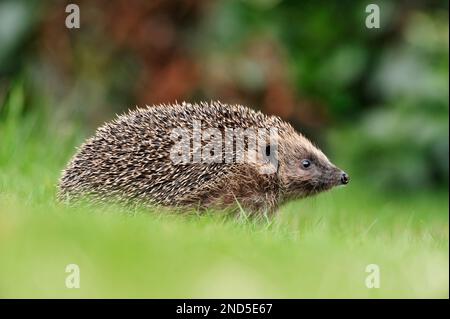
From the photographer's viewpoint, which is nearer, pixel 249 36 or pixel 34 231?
pixel 34 231

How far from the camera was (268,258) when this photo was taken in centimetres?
565

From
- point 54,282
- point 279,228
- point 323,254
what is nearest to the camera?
point 54,282

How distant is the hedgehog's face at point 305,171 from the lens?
24.8 feet

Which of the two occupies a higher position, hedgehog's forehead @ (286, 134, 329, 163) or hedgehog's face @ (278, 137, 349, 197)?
hedgehog's forehead @ (286, 134, 329, 163)

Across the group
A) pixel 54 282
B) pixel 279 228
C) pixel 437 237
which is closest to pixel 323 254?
pixel 279 228

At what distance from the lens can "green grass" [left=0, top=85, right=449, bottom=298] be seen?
5.04 meters

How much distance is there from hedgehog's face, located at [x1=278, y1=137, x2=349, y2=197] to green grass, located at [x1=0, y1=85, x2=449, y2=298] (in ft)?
0.95

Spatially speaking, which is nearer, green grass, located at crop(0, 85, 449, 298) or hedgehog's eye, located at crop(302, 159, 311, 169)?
green grass, located at crop(0, 85, 449, 298)

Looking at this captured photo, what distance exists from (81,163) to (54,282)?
2.31 metres

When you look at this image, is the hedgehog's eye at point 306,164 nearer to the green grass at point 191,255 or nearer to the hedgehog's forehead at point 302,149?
the hedgehog's forehead at point 302,149

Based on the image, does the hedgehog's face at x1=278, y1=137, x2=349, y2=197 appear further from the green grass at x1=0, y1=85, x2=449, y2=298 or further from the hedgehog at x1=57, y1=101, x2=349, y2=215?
the green grass at x1=0, y1=85, x2=449, y2=298

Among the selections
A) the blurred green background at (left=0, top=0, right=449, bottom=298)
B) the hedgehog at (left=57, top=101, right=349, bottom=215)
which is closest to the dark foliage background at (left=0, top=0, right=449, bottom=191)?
the blurred green background at (left=0, top=0, right=449, bottom=298)

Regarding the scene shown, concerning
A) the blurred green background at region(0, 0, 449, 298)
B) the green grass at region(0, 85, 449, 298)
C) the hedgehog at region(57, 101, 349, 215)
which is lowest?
the green grass at region(0, 85, 449, 298)

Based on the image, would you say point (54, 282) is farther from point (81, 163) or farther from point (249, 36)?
point (249, 36)
